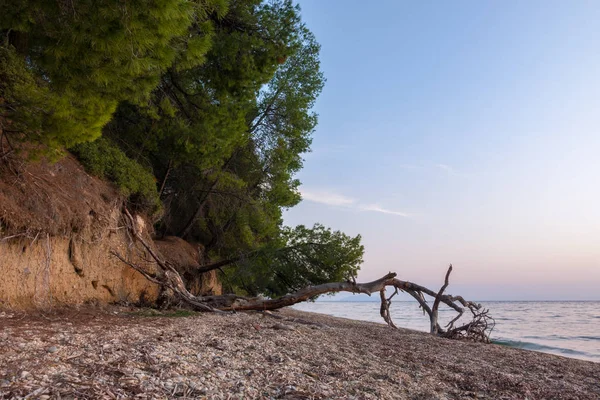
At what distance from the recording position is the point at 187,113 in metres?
10.6

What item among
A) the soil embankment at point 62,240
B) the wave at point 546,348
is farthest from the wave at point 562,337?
the soil embankment at point 62,240

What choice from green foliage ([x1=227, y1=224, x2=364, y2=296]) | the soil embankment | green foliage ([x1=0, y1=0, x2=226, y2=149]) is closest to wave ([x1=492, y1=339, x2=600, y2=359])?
green foliage ([x1=227, y1=224, x2=364, y2=296])

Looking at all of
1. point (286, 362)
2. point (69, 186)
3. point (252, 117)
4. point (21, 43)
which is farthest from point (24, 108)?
point (252, 117)

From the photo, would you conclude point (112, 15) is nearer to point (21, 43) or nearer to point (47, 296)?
point (21, 43)

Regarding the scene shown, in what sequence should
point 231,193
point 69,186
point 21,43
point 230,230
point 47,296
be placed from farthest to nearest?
point 230,230 → point 231,193 → point 69,186 → point 47,296 → point 21,43

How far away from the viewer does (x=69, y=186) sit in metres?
8.48

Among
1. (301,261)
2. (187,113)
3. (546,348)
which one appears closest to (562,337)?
(546,348)

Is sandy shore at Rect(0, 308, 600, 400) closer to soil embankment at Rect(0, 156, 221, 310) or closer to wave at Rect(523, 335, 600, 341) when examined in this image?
soil embankment at Rect(0, 156, 221, 310)

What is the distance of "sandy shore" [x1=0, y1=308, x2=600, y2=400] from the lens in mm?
3307

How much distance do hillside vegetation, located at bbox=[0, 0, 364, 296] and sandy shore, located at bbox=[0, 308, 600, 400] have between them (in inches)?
107

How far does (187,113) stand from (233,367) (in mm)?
7634

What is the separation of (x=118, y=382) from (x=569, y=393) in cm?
550

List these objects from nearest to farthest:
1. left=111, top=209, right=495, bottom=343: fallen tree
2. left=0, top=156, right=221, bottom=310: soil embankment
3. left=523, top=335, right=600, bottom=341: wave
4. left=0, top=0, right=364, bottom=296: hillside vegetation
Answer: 1. left=0, top=0, right=364, bottom=296: hillside vegetation
2. left=0, top=156, right=221, bottom=310: soil embankment
3. left=111, top=209, right=495, bottom=343: fallen tree
4. left=523, top=335, right=600, bottom=341: wave

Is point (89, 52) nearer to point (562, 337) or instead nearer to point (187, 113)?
point (187, 113)
